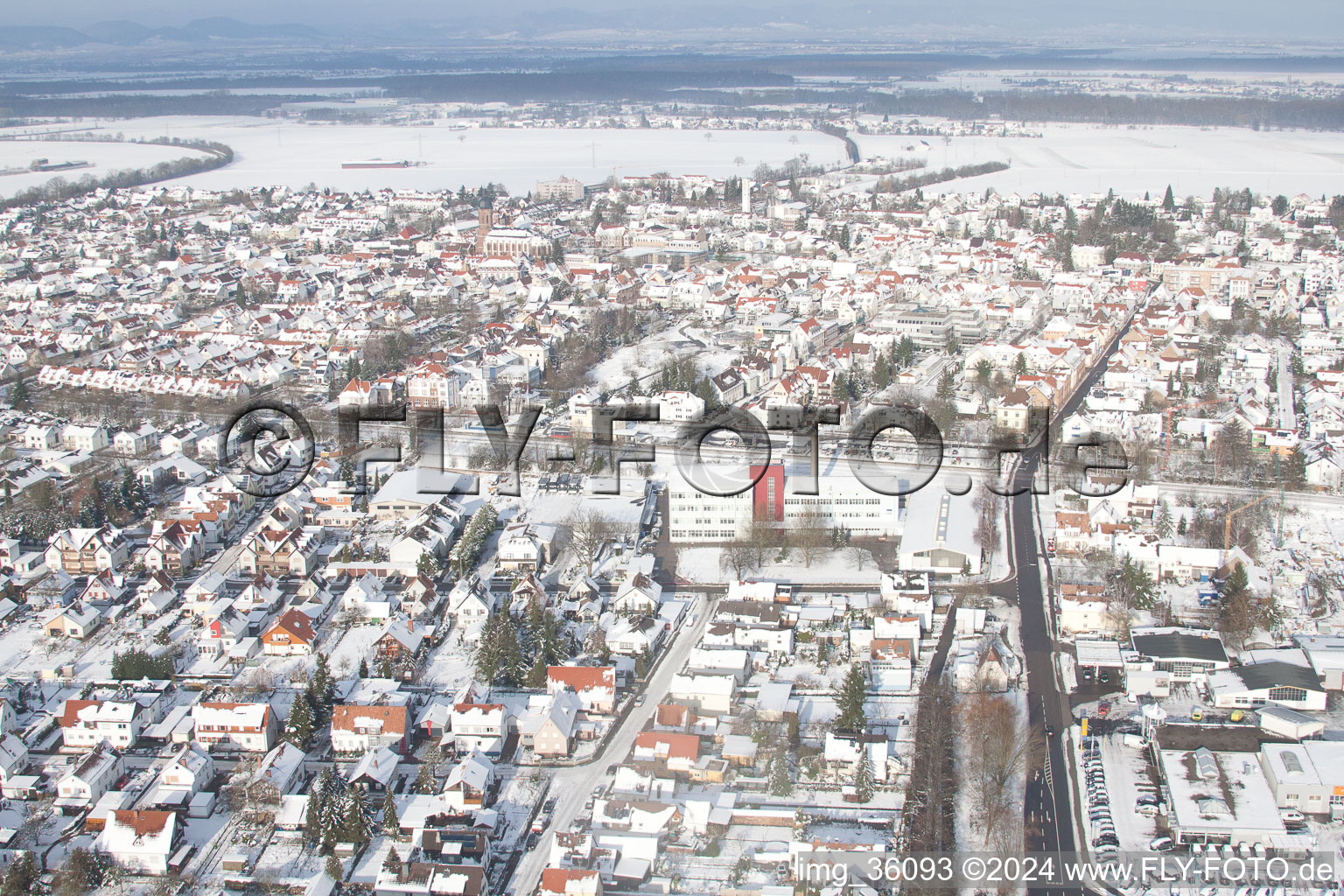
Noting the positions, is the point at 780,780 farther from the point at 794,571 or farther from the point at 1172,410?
the point at 1172,410

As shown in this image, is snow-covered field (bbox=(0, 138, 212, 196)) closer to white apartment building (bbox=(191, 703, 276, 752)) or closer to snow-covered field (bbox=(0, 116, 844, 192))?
snow-covered field (bbox=(0, 116, 844, 192))

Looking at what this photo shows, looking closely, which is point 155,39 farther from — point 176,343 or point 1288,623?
point 1288,623

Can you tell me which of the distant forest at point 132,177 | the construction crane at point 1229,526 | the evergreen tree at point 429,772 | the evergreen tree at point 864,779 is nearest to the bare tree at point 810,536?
the evergreen tree at point 864,779

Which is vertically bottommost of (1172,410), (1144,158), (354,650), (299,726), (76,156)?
(76,156)

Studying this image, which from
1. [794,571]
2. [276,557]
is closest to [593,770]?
[794,571]

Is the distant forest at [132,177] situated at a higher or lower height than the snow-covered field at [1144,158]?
lower

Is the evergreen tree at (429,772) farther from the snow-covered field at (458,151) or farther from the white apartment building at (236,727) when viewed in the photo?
the snow-covered field at (458,151)
